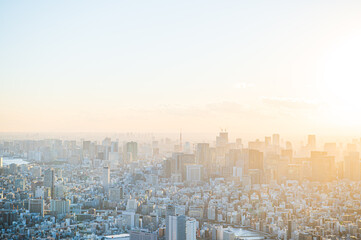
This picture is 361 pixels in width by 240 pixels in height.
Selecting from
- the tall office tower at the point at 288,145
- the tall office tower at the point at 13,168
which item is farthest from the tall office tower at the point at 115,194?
the tall office tower at the point at 288,145

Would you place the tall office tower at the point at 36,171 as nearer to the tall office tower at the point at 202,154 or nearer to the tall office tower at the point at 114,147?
the tall office tower at the point at 114,147

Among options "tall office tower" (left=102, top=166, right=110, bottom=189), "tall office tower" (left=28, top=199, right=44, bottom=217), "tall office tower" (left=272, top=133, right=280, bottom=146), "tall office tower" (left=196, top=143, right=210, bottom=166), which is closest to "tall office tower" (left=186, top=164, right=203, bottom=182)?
"tall office tower" (left=196, top=143, right=210, bottom=166)

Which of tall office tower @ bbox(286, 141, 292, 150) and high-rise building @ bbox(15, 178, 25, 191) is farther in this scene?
tall office tower @ bbox(286, 141, 292, 150)

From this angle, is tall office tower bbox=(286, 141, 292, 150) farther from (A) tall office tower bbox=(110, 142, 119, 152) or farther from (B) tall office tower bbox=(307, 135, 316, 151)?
(A) tall office tower bbox=(110, 142, 119, 152)

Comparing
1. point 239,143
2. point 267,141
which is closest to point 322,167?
point 267,141

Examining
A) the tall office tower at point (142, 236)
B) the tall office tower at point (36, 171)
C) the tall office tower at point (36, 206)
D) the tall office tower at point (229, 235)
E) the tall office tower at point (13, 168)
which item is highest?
the tall office tower at point (13, 168)
